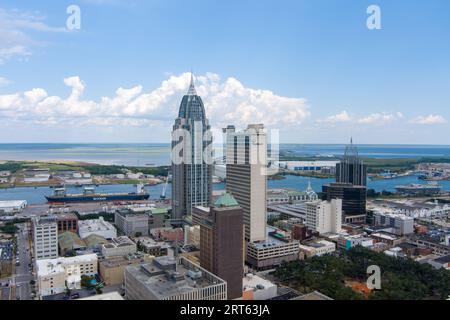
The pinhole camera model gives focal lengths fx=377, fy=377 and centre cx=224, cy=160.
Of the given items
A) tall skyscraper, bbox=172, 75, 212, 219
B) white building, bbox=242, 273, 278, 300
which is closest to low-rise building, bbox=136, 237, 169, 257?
tall skyscraper, bbox=172, 75, 212, 219

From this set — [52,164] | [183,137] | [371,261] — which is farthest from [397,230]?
[52,164]

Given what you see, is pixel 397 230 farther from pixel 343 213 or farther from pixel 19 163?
pixel 19 163

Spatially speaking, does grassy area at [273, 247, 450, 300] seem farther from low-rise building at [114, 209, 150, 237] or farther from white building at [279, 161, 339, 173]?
white building at [279, 161, 339, 173]

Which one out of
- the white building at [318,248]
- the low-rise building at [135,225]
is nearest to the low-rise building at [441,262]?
the white building at [318,248]

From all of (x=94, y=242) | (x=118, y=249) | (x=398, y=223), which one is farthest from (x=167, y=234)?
(x=398, y=223)

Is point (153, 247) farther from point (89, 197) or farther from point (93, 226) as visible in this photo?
point (89, 197)

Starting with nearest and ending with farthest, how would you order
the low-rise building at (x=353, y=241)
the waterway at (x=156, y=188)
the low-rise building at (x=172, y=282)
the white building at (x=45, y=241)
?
the low-rise building at (x=172, y=282) → the white building at (x=45, y=241) → the low-rise building at (x=353, y=241) → the waterway at (x=156, y=188)

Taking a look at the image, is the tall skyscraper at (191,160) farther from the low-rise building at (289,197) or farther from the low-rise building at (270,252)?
the low-rise building at (289,197)
